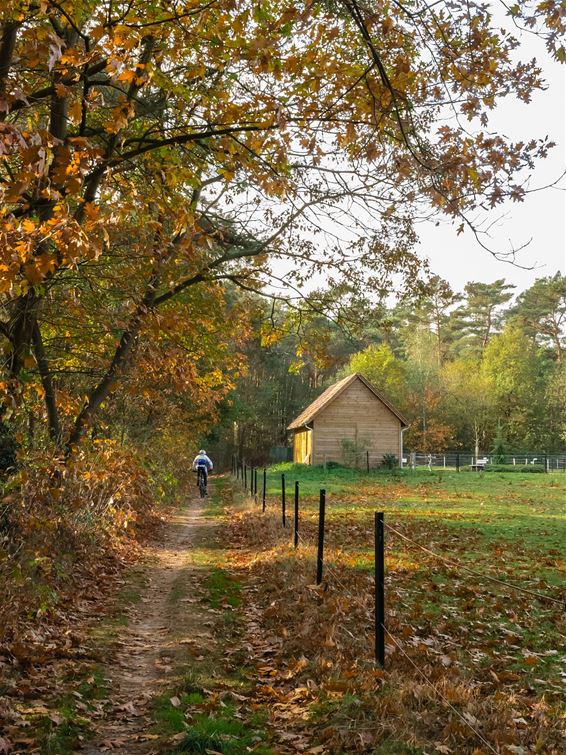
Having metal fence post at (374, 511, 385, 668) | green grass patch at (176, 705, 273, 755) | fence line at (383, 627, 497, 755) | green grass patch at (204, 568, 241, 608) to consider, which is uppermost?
metal fence post at (374, 511, 385, 668)

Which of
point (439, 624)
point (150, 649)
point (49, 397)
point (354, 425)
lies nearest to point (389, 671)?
point (439, 624)

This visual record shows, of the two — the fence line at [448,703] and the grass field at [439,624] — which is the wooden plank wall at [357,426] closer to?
the grass field at [439,624]

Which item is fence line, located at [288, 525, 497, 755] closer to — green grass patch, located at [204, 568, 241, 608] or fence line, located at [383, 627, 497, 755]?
fence line, located at [383, 627, 497, 755]

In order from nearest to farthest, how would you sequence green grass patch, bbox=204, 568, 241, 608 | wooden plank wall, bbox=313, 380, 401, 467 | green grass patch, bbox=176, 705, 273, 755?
green grass patch, bbox=176, 705, 273, 755 → green grass patch, bbox=204, 568, 241, 608 → wooden plank wall, bbox=313, 380, 401, 467

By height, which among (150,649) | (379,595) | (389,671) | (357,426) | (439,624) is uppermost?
(357,426)

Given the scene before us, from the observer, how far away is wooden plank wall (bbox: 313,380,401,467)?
44625mm

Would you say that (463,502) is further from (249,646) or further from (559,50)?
(559,50)

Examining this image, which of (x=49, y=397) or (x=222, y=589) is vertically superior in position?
(x=49, y=397)

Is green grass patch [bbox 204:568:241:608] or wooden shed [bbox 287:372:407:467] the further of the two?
wooden shed [bbox 287:372:407:467]

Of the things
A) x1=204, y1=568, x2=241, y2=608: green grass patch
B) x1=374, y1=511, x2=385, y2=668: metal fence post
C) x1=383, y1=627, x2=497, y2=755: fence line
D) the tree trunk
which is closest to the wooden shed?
x1=204, y1=568, x2=241, y2=608: green grass patch

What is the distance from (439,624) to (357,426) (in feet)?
122

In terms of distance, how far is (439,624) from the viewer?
7.95 metres

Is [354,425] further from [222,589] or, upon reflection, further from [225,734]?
[225,734]

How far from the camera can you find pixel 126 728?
519cm
